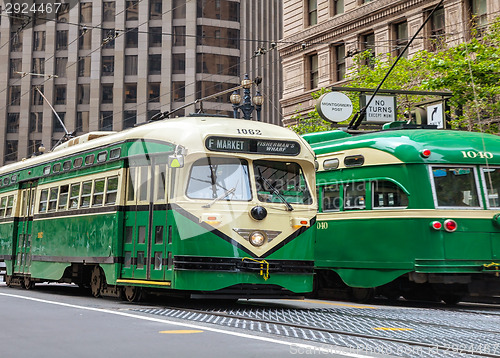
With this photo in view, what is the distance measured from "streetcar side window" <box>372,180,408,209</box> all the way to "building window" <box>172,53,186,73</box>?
181 feet

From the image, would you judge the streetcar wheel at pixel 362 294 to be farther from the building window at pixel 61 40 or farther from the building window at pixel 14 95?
the building window at pixel 14 95

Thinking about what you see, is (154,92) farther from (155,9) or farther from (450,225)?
(450,225)

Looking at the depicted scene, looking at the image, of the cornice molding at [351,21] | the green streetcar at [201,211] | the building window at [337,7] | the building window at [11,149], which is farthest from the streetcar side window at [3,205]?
the building window at [11,149]

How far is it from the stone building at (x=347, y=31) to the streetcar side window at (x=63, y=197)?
1525 cm

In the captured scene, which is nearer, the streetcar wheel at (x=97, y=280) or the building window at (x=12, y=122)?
the streetcar wheel at (x=97, y=280)

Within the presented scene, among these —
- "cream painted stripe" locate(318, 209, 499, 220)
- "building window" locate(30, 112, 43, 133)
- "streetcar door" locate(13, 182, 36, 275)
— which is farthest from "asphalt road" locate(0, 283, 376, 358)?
"building window" locate(30, 112, 43, 133)

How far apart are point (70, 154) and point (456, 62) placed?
37.2 ft

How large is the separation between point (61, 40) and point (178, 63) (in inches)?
440

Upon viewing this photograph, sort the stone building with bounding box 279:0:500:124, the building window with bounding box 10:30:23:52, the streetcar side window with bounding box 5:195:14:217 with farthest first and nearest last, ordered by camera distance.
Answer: the building window with bounding box 10:30:23:52 < the stone building with bounding box 279:0:500:124 < the streetcar side window with bounding box 5:195:14:217

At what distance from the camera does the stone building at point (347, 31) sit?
30.5 m

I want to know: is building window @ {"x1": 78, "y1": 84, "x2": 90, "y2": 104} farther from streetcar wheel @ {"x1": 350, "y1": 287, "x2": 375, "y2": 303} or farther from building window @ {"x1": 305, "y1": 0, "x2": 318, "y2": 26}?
streetcar wheel @ {"x1": 350, "y1": 287, "x2": 375, "y2": 303}

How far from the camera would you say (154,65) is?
6888 centimetres

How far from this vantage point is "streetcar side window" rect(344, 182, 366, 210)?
15.1 metres

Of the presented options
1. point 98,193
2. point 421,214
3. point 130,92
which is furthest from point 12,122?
point 421,214
